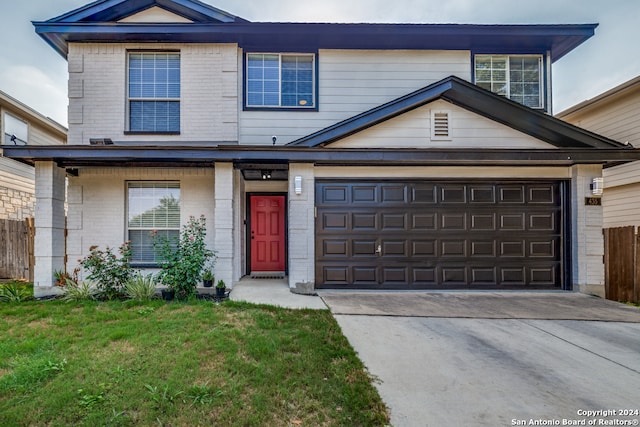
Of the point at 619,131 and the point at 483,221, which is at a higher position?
the point at 619,131

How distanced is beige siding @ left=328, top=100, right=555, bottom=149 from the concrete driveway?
10.8 ft

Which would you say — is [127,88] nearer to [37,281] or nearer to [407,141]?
[37,281]

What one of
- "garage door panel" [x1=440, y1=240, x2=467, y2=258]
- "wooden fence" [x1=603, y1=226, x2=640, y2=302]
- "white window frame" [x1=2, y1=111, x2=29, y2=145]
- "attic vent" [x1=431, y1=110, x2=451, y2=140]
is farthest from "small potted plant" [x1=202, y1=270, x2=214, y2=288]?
"wooden fence" [x1=603, y1=226, x2=640, y2=302]

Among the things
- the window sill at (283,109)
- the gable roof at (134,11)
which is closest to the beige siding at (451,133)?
the window sill at (283,109)

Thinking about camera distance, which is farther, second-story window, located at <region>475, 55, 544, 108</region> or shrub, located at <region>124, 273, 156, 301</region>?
second-story window, located at <region>475, 55, 544, 108</region>

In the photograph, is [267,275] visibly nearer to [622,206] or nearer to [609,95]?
[622,206]

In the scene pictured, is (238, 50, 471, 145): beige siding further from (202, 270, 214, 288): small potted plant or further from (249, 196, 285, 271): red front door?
(202, 270, 214, 288): small potted plant

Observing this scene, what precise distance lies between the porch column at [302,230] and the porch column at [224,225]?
4.09ft

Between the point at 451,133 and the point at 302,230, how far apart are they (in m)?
3.89

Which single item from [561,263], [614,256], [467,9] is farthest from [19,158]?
[467,9]

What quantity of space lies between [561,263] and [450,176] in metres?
3.15

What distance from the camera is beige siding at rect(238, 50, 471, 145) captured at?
755 cm

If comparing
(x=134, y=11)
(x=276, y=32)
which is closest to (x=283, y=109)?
(x=276, y=32)

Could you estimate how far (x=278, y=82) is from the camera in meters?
7.65
